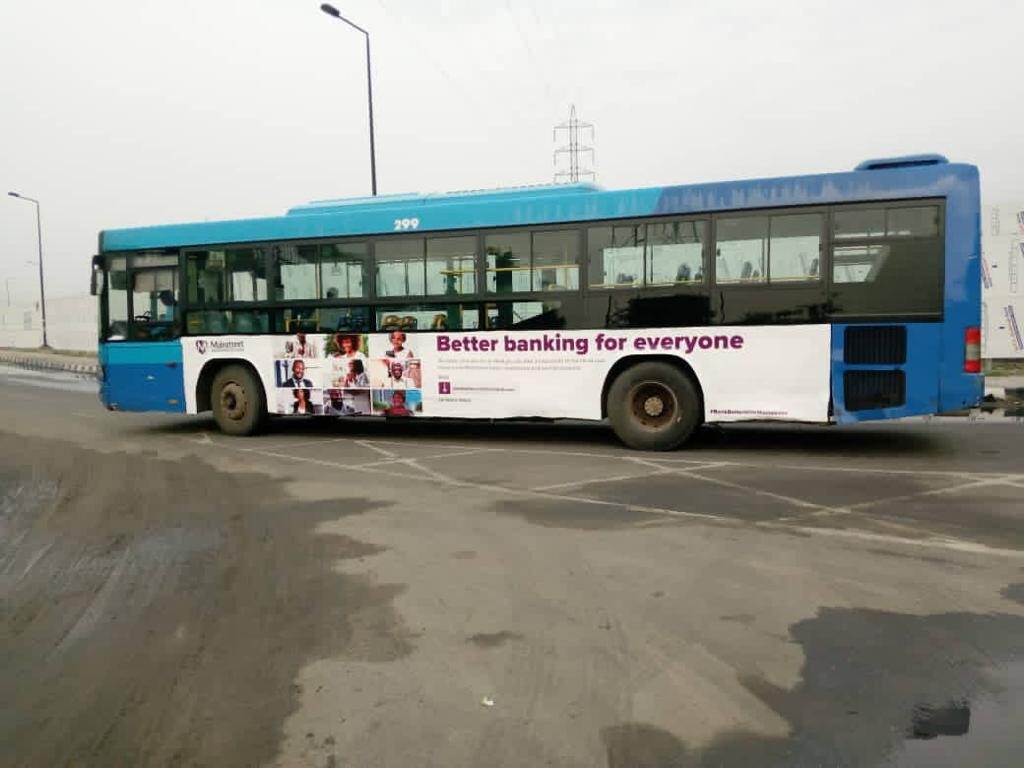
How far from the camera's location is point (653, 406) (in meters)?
9.55

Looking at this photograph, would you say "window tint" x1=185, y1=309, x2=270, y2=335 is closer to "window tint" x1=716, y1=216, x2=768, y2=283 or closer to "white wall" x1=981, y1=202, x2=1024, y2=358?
"window tint" x1=716, y1=216, x2=768, y2=283

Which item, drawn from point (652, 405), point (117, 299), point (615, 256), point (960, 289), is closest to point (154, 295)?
point (117, 299)

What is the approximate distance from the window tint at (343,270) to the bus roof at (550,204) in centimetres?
22

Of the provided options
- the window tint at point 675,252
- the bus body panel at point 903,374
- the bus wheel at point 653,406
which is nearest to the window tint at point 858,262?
the bus body panel at point 903,374

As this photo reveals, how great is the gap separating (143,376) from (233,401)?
4.94 ft

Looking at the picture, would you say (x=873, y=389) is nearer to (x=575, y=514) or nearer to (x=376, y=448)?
(x=575, y=514)

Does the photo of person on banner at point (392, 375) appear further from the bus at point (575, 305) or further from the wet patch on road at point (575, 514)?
the wet patch on road at point (575, 514)

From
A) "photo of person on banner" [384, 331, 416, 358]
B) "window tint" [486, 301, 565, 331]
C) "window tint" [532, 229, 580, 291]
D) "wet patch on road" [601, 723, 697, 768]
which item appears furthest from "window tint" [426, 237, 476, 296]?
→ "wet patch on road" [601, 723, 697, 768]

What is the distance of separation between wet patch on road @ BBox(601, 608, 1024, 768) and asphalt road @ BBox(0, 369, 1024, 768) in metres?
0.01

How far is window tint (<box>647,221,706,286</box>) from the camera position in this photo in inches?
361

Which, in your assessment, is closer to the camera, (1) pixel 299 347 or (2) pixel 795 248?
(2) pixel 795 248

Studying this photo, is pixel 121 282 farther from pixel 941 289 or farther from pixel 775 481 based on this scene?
pixel 941 289

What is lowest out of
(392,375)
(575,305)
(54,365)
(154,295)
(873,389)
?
(54,365)

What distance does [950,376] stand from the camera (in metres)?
8.36
